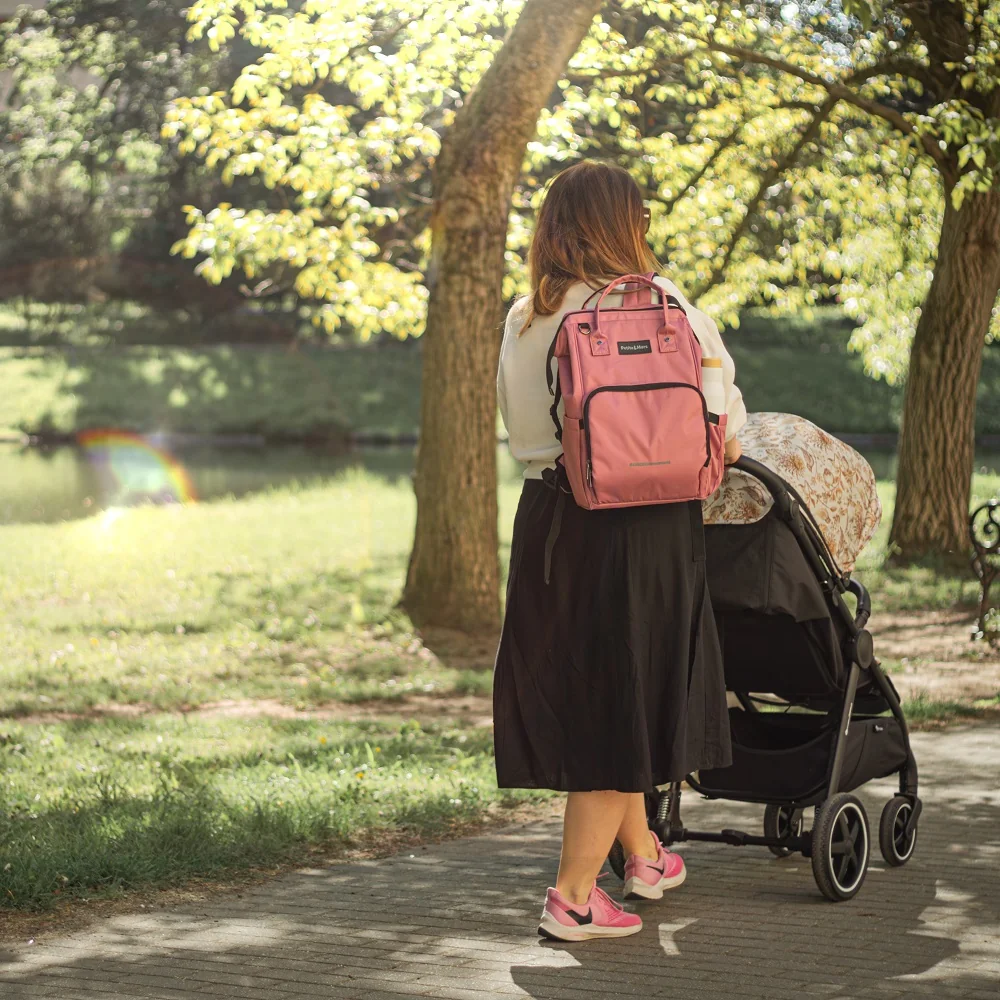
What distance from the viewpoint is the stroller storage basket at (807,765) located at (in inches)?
191

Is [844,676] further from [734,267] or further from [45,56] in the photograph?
[45,56]

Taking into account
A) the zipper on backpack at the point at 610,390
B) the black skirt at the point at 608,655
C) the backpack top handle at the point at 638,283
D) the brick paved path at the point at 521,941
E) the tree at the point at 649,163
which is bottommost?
the brick paved path at the point at 521,941

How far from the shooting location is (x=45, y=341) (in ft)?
168

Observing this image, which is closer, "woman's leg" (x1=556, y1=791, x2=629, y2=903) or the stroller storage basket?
"woman's leg" (x1=556, y1=791, x2=629, y2=903)

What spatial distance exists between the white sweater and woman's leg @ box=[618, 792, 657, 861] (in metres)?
1.03

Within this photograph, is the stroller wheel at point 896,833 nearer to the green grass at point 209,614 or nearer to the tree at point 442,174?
the tree at point 442,174

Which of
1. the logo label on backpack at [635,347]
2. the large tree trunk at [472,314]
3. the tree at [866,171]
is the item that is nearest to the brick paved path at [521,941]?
the logo label on backpack at [635,347]

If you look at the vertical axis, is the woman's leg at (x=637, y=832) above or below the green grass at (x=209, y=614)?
above

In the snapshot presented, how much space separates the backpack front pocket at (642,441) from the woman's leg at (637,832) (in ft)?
3.34

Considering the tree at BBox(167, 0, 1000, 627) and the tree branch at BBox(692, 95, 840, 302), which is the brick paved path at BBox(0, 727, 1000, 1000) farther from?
the tree branch at BBox(692, 95, 840, 302)

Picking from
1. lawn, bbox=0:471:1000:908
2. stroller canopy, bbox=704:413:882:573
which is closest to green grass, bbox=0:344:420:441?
lawn, bbox=0:471:1000:908

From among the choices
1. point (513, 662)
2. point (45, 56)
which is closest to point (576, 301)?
point (513, 662)

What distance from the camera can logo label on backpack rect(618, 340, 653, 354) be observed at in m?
4.01

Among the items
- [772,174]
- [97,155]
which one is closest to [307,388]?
[97,155]
